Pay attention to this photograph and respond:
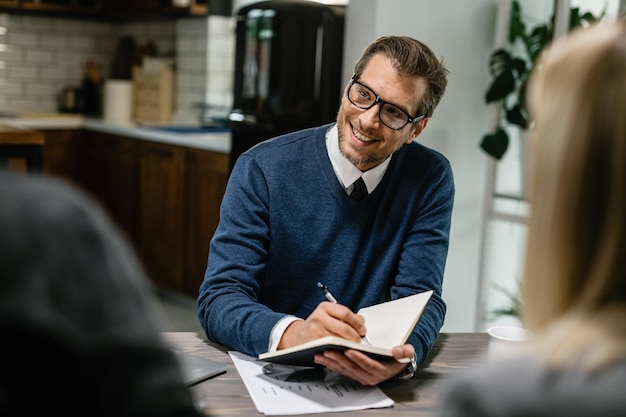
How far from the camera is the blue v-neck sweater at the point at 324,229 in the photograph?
5.64 feet

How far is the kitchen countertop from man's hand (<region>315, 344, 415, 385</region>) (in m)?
2.73

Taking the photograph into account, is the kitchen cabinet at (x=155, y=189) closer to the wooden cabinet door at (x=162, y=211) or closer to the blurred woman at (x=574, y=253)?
the wooden cabinet door at (x=162, y=211)

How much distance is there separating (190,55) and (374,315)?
3.70 metres

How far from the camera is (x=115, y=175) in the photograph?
4766 mm

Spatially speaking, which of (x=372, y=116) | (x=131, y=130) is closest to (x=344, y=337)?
(x=372, y=116)

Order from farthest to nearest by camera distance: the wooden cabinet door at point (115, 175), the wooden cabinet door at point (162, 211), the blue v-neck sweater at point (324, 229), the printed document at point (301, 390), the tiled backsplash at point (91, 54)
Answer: the tiled backsplash at point (91, 54)
the wooden cabinet door at point (115, 175)
the wooden cabinet door at point (162, 211)
the blue v-neck sweater at point (324, 229)
the printed document at point (301, 390)

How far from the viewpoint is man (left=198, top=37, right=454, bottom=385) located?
173cm

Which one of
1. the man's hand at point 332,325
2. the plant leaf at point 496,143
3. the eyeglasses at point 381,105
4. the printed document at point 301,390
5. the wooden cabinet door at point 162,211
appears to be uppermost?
the eyeglasses at point 381,105

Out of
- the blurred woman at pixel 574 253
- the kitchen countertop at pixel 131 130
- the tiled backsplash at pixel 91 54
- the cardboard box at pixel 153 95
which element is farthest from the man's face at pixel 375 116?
the cardboard box at pixel 153 95

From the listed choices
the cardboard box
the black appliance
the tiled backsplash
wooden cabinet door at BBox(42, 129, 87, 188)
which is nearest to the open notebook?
the black appliance

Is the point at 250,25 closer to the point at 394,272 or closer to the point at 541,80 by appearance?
the point at 394,272

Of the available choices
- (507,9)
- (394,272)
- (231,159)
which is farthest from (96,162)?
(394,272)

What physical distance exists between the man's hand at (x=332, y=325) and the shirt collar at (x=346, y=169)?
0.48 metres

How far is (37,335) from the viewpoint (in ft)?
1.55
